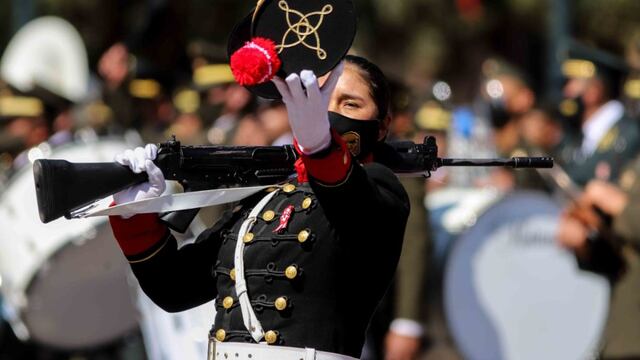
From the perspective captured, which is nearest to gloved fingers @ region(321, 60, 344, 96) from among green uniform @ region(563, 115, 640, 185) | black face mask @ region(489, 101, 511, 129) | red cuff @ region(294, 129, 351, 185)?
red cuff @ region(294, 129, 351, 185)

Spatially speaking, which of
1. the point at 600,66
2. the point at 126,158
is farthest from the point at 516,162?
the point at 600,66

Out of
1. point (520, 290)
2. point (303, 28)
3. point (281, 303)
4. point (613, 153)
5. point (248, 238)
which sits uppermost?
point (303, 28)

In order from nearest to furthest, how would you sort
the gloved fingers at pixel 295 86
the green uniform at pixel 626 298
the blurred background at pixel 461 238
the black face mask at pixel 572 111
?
the gloved fingers at pixel 295 86, the green uniform at pixel 626 298, the blurred background at pixel 461 238, the black face mask at pixel 572 111

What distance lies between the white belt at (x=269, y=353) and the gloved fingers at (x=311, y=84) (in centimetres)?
75

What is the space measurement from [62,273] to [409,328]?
6.48 ft

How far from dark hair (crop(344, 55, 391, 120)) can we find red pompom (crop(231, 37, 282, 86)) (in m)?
0.51

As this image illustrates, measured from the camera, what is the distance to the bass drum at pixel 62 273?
8.18 metres

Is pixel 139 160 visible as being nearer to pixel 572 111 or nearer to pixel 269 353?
pixel 269 353

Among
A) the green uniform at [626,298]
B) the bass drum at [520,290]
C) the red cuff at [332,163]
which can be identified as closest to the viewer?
the red cuff at [332,163]

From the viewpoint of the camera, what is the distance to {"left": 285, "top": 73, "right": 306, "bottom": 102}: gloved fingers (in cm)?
353

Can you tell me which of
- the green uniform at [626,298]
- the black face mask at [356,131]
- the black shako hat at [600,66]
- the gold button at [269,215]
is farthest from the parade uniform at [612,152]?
the gold button at [269,215]

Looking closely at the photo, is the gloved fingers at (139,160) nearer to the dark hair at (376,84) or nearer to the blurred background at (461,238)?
the dark hair at (376,84)

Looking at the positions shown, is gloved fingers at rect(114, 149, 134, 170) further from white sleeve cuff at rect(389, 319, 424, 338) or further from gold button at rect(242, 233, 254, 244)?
white sleeve cuff at rect(389, 319, 424, 338)

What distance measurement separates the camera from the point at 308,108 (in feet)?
11.7
